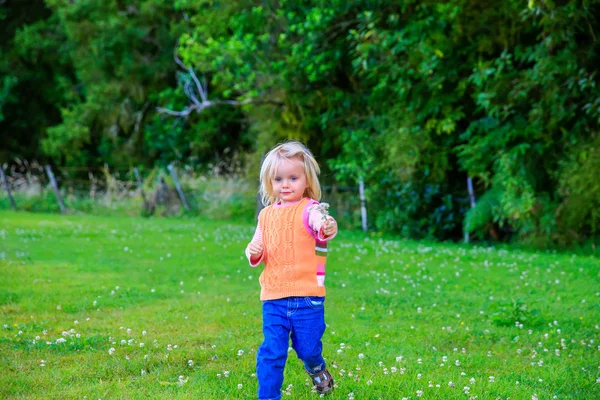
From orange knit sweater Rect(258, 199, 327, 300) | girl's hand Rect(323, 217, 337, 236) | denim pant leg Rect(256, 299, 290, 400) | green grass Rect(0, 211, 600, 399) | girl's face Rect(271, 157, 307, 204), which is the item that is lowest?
green grass Rect(0, 211, 600, 399)

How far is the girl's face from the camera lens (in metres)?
4.67

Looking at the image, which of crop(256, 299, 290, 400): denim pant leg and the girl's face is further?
the girl's face

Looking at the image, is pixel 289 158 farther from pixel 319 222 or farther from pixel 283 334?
pixel 283 334

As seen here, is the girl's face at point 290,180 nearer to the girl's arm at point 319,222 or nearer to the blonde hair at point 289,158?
the blonde hair at point 289,158

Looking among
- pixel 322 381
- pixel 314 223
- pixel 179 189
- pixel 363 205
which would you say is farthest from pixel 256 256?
pixel 179 189

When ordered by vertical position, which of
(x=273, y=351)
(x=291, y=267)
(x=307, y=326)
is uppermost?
(x=291, y=267)

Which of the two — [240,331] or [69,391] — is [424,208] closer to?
[240,331]

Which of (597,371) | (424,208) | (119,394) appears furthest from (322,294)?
(424,208)

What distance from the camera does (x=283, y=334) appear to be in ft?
14.7

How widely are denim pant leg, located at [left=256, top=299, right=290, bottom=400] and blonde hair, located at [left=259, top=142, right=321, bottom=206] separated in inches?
34.3

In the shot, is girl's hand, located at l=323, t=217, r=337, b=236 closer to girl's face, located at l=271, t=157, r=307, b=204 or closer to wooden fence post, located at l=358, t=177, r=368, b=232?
girl's face, located at l=271, t=157, r=307, b=204

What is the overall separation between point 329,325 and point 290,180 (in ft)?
9.15

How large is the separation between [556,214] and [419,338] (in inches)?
368

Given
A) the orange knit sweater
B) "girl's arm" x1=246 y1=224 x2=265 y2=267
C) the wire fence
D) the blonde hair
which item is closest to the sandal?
the orange knit sweater
